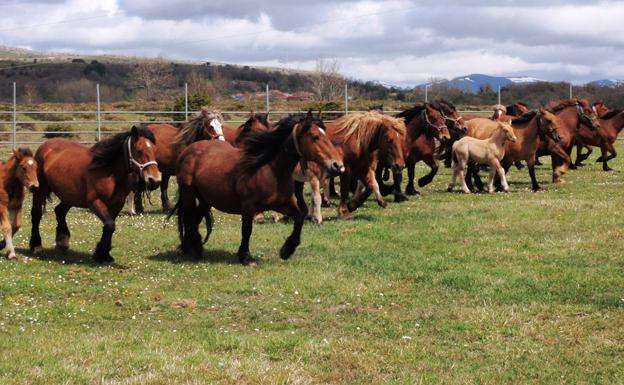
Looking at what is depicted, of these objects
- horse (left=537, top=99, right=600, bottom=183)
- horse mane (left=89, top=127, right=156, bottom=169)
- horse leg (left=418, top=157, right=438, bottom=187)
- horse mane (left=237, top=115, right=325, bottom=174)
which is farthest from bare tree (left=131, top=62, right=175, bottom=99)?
horse mane (left=237, top=115, right=325, bottom=174)

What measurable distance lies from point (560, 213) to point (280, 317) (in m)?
8.26

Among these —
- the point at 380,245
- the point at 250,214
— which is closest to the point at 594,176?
the point at 380,245

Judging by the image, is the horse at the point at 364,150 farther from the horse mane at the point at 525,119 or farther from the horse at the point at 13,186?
the horse at the point at 13,186

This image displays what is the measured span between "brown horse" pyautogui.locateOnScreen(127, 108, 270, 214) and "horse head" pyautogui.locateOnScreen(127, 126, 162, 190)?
4.06 metres

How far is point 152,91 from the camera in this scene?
86.6 metres

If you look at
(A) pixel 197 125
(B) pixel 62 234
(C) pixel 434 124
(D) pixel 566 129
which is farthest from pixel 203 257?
(D) pixel 566 129

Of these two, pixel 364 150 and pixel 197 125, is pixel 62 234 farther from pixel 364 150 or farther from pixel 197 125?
pixel 364 150

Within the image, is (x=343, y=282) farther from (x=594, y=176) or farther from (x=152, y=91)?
(x=152, y=91)

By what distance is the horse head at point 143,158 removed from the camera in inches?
468

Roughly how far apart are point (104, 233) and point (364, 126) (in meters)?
6.25

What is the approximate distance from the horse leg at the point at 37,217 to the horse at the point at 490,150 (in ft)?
34.3

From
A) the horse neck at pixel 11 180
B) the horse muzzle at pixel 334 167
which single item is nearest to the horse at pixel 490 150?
the horse muzzle at pixel 334 167

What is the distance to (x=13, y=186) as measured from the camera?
12.6 meters

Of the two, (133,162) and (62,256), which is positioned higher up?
(133,162)
